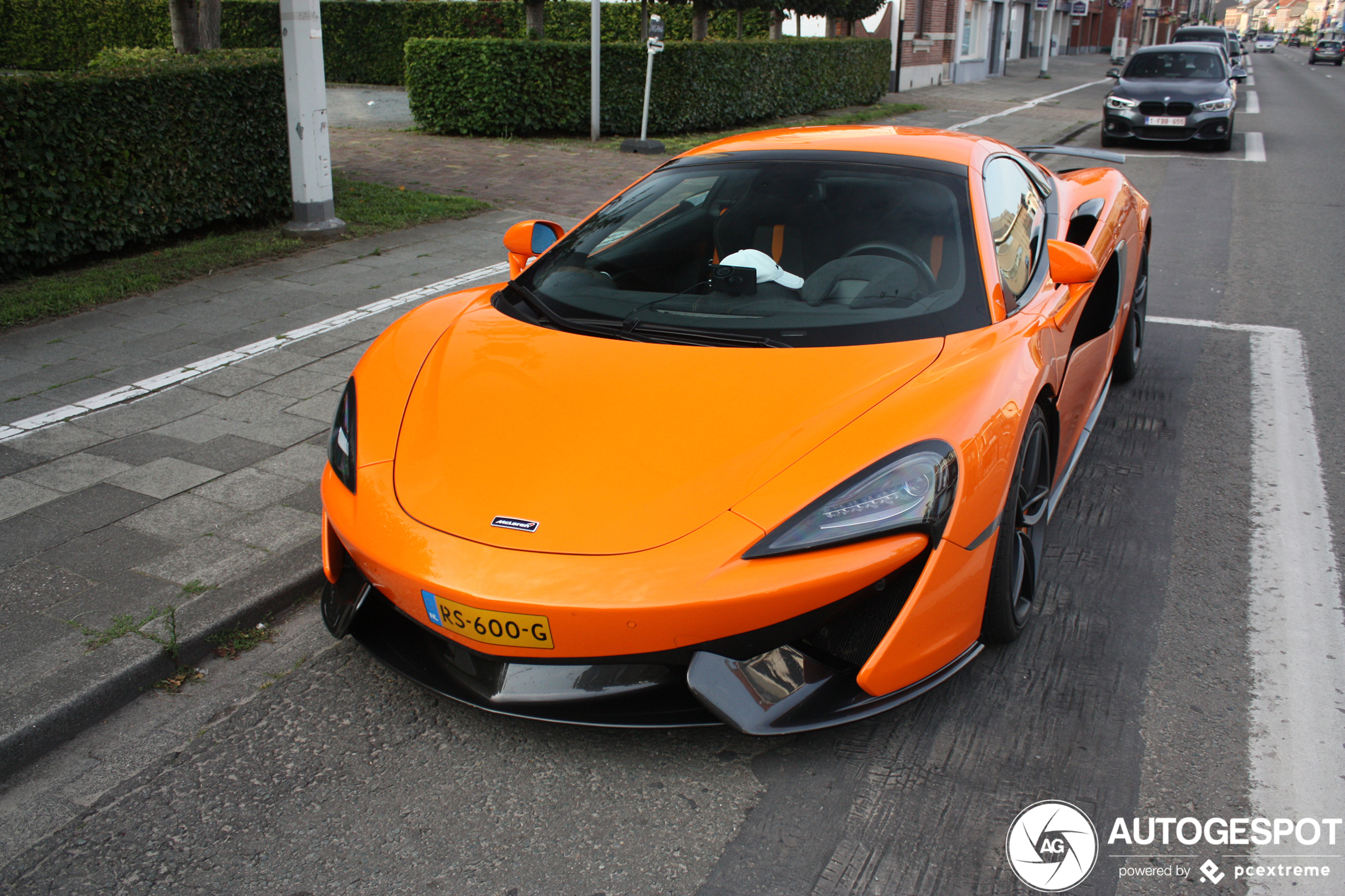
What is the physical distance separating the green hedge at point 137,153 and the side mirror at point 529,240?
416cm

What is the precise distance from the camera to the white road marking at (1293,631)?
7.76 ft

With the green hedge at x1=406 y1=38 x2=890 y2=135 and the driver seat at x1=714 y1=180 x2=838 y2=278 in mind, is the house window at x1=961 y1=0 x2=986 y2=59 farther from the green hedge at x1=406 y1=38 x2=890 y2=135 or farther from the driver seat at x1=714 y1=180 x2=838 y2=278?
the driver seat at x1=714 y1=180 x2=838 y2=278

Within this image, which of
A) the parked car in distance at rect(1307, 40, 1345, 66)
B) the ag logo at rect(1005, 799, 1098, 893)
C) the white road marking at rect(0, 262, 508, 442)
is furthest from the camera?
the parked car in distance at rect(1307, 40, 1345, 66)

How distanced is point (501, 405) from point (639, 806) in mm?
1128

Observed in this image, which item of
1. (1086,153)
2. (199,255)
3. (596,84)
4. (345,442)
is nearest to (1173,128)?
(596,84)

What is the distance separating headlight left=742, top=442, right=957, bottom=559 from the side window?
945 millimetres

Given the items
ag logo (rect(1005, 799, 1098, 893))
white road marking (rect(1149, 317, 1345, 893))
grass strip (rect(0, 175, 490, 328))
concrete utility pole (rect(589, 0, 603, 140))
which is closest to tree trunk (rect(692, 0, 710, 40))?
concrete utility pole (rect(589, 0, 603, 140))

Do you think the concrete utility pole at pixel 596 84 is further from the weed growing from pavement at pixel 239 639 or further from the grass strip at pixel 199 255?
the weed growing from pavement at pixel 239 639

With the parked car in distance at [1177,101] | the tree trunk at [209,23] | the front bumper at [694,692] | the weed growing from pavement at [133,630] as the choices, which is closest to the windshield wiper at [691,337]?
the front bumper at [694,692]

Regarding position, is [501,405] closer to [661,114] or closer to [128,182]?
[128,182]

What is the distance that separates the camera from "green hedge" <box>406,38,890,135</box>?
13.9 m

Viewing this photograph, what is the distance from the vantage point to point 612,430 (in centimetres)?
261

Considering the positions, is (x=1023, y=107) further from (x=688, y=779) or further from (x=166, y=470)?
(x=688, y=779)

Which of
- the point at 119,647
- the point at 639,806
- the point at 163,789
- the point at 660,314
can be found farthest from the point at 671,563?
the point at 119,647
